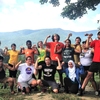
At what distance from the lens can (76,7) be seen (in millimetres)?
16672

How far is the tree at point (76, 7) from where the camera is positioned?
16203 mm

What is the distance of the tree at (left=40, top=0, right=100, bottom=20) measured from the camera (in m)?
16.2

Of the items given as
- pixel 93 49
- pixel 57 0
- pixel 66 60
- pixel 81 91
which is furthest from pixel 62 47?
pixel 57 0

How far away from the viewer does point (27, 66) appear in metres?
8.98

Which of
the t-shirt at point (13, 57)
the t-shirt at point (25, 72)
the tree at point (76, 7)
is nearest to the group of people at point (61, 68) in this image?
the t-shirt at point (25, 72)

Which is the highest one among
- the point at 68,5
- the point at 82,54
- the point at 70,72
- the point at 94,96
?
the point at 68,5

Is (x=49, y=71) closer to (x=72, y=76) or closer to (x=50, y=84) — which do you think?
(x=50, y=84)

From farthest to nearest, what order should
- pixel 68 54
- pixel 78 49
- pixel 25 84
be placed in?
pixel 78 49 → pixel 68 54 → pixel 25 84

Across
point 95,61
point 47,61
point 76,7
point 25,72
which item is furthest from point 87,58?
point 76,7

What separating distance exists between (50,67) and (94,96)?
1.83 metres

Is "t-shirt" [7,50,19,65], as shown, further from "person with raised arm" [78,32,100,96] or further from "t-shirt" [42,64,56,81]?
"person with raised arm" [78,32,100,96]

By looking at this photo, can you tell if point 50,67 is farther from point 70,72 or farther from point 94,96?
point 94,96

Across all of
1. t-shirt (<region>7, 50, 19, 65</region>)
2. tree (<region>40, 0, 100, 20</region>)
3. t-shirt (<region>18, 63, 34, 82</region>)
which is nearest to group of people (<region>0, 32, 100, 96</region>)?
t-shirt (<region>18, 63, 34, 82</region>)

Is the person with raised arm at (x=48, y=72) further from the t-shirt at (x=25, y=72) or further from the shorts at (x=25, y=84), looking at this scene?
the shorts at (x=25, y=84)
